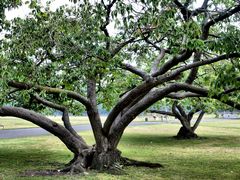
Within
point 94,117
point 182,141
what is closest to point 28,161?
point 94,117

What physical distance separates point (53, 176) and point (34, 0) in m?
4.51

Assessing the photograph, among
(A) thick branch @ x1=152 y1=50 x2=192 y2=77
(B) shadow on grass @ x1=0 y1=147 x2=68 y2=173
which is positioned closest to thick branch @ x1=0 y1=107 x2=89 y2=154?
(B) shadow on grass @ x1=0 y1=147 x2=68 y2=173

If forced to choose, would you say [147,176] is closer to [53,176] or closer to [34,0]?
[53,176]

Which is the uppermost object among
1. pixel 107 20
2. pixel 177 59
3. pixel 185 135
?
pixel 107 20

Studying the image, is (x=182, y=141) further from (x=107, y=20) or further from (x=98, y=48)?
(x=98, y=48)

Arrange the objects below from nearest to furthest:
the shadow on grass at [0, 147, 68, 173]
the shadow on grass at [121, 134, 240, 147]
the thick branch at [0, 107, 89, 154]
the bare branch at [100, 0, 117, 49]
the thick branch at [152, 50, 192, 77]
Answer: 1. the bare branch at [100, 0, 117, 49]
2. the thick branch at [152, 50, 192, 77]
3. the thick branch at [0, 107, 89, 154]
4. the shadow on grass at [0, 147, 68, 173]
5. the shadow on grass at [121, 134, 240, 147]

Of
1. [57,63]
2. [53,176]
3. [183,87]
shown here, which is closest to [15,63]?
[57,63]

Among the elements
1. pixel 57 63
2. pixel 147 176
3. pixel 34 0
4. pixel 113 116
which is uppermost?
pixel 34 0

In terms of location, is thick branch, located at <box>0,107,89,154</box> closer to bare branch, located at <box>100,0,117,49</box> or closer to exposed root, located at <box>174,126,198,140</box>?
bare branch, located at <box>100,0,117,49</box>

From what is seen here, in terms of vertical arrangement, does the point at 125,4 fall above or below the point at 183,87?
above

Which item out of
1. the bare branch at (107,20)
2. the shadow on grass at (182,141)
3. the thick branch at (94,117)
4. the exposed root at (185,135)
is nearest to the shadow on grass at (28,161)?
the thick branch at (94,117)

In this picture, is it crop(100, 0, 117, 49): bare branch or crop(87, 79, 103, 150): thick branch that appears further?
crop(87, 79, 103, 150): thick branch

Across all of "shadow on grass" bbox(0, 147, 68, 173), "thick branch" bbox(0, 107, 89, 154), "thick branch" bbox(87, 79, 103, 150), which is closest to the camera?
"thick branch" bbox(87, 79, 103, 150)

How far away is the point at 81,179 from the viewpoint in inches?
368
